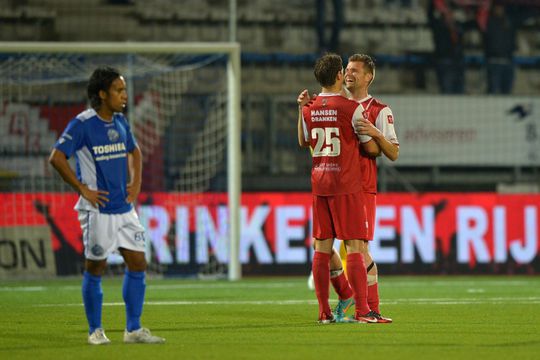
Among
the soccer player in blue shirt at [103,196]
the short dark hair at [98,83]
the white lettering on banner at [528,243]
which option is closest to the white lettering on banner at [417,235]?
the white lettering on banner at [528,243]

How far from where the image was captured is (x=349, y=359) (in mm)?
6344

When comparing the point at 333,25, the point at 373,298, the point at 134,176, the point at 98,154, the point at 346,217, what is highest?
the point at 333,25

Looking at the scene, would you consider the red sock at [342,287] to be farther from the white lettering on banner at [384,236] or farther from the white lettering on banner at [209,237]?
the white lettering on banner at [384,236]

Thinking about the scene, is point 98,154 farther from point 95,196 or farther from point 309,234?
point 309,234

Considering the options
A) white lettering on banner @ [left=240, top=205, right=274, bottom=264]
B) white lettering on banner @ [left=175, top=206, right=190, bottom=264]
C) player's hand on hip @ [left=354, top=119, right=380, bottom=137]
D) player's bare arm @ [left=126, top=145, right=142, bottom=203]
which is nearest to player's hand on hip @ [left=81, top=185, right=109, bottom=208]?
player's bare arm @ [left=126, top=145, right=142, bottom=203]

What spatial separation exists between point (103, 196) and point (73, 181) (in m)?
0.20

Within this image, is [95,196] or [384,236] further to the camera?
[384,236]

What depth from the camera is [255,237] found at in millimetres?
16281

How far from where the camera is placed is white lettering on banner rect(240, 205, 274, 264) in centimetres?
1628

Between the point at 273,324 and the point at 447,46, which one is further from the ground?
the point at 447,46

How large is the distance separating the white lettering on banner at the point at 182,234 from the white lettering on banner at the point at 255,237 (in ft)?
2.63

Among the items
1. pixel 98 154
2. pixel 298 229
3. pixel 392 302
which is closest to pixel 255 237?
pixel 298 229

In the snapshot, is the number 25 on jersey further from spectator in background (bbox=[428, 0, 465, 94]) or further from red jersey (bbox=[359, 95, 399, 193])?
spectator in background (bbox=[428, 0, 465, 94])

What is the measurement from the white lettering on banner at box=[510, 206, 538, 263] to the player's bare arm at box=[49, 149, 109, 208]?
10660 millimetres
